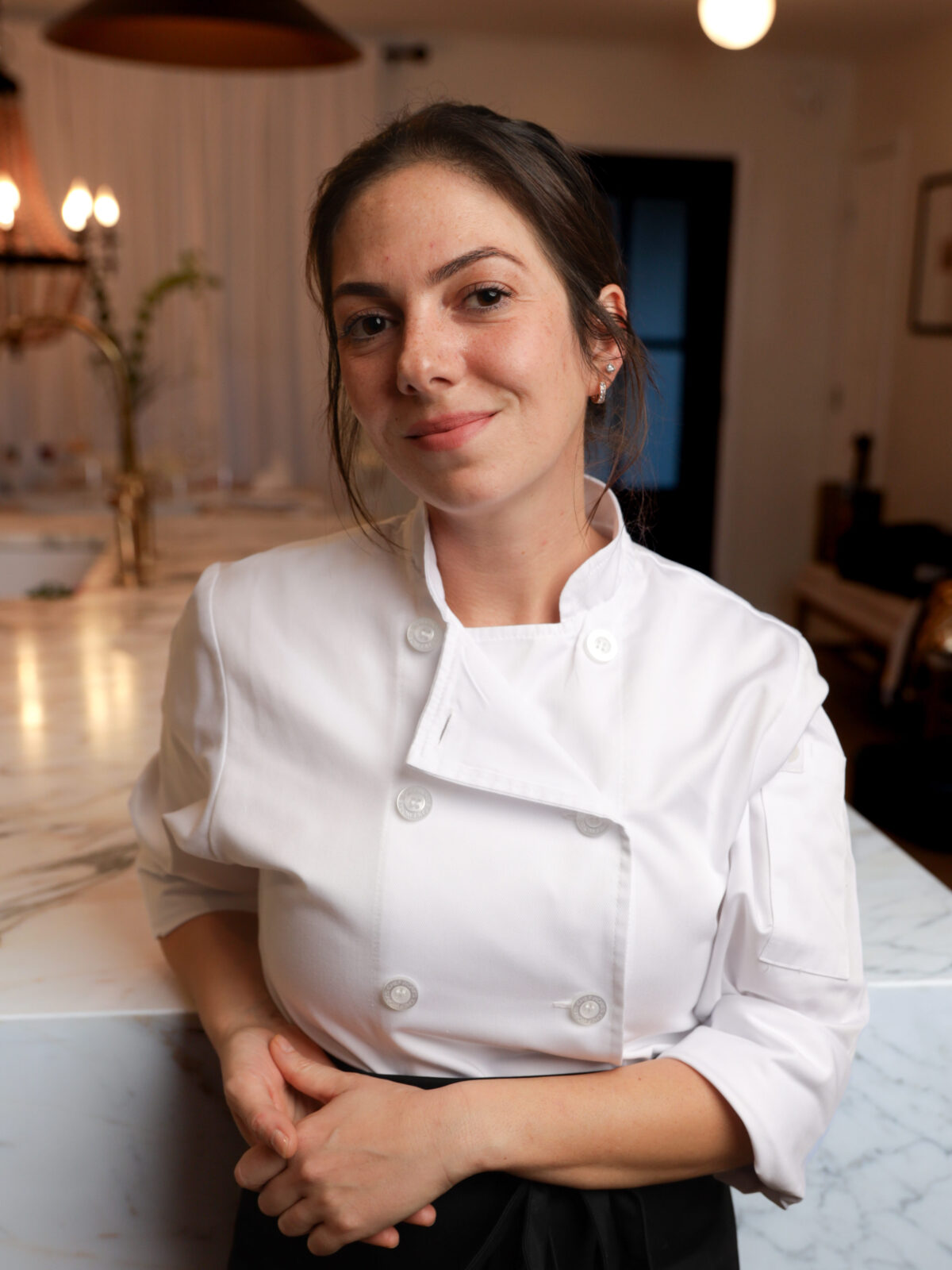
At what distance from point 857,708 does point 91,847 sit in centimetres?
430

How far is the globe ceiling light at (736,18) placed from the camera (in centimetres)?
319

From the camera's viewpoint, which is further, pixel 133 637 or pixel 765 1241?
pixel 133 637

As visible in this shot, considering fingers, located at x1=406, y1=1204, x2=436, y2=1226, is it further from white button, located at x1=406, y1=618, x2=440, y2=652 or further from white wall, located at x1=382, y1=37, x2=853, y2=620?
white wall, located at x1=382, y1=37, x2=853, y2=620

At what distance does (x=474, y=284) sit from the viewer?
0.83 metres

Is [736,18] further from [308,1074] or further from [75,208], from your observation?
[308,1074]

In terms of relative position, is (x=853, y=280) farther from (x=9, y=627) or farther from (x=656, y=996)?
(x=656, y=996)

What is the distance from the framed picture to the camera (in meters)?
5.00

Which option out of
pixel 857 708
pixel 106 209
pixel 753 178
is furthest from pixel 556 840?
pixel 753 178

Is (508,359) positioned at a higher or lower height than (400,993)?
higher

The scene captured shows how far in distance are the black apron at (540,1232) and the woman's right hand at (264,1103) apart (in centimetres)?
3

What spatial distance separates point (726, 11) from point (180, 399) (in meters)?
3.28

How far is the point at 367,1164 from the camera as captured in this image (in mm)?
802

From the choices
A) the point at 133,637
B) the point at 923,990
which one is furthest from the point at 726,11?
the point at 923,990

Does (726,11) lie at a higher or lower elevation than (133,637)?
higher
